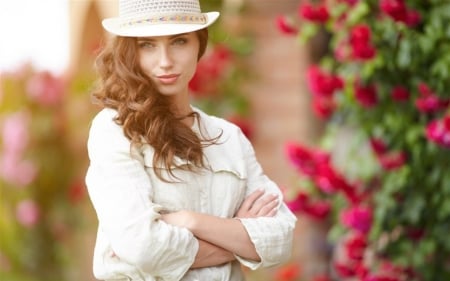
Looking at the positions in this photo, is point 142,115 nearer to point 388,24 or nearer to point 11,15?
point 388,24

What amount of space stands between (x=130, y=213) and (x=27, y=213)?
519 cm

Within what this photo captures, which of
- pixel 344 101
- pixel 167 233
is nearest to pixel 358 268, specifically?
pixel 344 101

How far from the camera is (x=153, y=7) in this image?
3.01 m

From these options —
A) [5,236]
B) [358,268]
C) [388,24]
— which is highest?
[388,24]

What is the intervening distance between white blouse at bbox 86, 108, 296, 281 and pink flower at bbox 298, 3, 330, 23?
1554mm

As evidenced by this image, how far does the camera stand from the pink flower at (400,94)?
4.75 m

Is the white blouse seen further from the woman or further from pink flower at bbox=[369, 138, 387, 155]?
pink flower at bbox=[369, 138, 387, 155]

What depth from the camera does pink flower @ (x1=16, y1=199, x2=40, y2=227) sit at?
26.0 feet

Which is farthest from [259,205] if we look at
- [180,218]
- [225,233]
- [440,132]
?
[440,132]

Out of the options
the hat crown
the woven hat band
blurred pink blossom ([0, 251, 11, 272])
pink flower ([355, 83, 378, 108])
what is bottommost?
blurred pink blossom ([0, 251, 11, 272])

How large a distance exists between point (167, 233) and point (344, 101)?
2281 mm

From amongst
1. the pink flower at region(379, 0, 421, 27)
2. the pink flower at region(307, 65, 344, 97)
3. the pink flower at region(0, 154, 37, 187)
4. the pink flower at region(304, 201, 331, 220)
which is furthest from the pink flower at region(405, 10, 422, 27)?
the pink flower at region(0, 154, 37, 187)

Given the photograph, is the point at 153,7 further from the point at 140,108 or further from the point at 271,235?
the point at 271,235

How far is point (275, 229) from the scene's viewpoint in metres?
3.12
